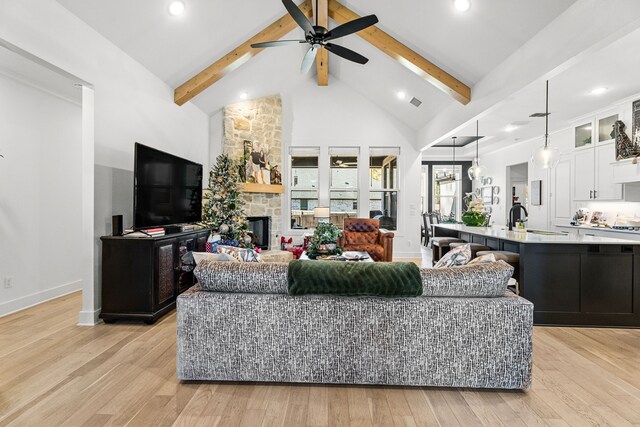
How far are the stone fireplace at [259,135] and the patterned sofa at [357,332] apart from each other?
5205 millimetres

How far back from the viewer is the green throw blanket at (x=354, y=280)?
2125 millimetres

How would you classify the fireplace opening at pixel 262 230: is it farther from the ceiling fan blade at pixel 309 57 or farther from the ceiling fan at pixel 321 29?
the ceiling fan at pixel 321 29

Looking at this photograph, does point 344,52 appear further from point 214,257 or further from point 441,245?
point 441,245

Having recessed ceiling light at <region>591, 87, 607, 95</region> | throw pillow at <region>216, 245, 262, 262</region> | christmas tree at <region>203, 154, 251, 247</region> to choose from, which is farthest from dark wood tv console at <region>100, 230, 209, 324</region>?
recessed ceiling light at <region>591, 87, 607, 95</region>

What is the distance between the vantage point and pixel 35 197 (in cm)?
417

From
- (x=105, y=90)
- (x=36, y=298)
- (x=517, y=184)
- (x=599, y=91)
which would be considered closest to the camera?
(x=105, y=90)

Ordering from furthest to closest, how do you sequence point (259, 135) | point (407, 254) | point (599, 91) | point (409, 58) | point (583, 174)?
point (407, 254) < point (259, 135) < point (583, 174) < point (409, 58) < point (599, 91)

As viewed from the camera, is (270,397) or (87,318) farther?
(87,318)

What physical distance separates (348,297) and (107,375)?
1.74 m

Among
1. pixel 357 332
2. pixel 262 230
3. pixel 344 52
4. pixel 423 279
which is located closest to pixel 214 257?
pixel 357 332

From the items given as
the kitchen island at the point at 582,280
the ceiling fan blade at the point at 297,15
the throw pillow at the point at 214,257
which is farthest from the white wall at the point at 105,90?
the kitchen island at the point at 582,280

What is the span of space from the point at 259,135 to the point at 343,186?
218 cm

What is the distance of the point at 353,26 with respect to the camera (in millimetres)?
3418

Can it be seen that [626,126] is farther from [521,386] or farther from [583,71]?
[521,386]
